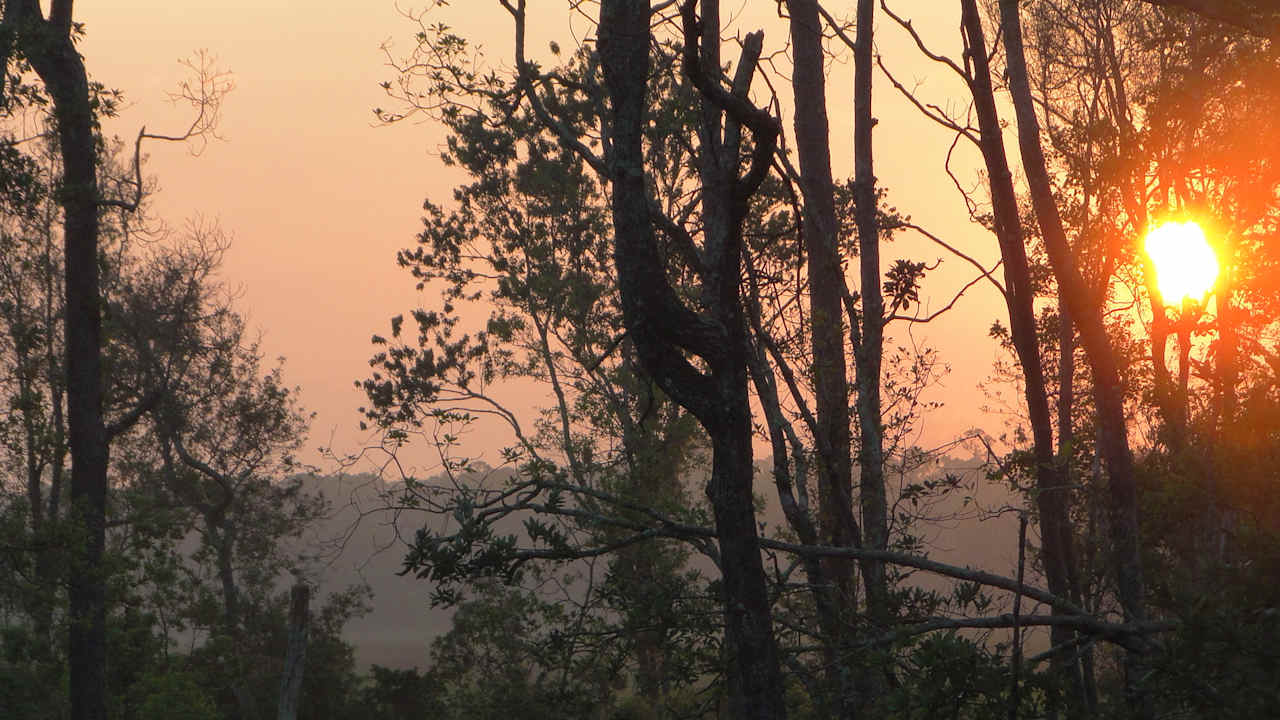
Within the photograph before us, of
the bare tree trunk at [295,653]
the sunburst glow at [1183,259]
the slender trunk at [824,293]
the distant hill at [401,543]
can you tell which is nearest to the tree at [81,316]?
the bare tree trunk at [295,653]

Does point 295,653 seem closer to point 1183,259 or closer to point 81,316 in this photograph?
point 81,316

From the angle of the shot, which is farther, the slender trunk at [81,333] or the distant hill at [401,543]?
the slender trunk at [81,333]

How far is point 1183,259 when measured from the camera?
71.2 feet

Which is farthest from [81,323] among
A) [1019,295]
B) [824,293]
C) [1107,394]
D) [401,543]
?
[1107,394]

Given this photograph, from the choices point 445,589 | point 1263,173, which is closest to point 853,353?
point 445,589

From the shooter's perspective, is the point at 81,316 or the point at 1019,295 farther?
the point at 81,316

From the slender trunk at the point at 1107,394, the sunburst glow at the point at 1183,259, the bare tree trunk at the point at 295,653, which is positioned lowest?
the bare tree trunk at the point at 295,653

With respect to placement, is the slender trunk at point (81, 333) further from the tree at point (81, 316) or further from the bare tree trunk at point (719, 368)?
the bare tree trunk at point (719, 368)

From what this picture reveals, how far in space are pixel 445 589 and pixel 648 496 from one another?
12.1m

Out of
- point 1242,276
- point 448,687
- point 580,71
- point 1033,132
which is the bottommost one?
point 448,687

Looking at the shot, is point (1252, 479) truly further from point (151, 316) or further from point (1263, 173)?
point (151, 316)

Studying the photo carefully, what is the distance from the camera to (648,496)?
1881 cm

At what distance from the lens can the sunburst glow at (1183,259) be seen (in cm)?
2164

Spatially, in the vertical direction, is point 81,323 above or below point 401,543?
above
